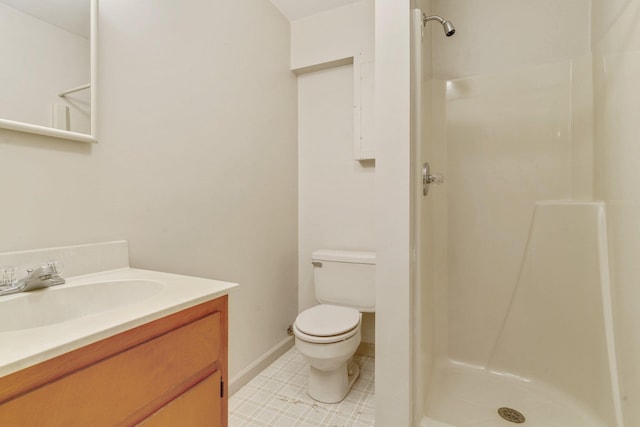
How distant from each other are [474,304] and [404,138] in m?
1.13

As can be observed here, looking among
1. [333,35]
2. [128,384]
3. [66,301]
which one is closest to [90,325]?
[128,384]

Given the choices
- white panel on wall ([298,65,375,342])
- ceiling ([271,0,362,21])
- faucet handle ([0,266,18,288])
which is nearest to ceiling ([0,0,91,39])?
faucet handle ([0,266,18,288])

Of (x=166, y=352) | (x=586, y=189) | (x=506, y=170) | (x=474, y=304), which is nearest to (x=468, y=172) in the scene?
(x=506, y=170)

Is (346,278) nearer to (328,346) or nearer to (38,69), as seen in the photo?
(328,346)

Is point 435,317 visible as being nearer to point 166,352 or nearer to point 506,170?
point 506,170

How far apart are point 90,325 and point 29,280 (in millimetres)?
366

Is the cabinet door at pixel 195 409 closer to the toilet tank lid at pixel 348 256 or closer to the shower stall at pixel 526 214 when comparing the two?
the shower stall at pixel 526 214

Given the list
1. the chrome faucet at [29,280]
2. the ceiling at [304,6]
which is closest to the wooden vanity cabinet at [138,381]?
the chrome faucet at [29,280]

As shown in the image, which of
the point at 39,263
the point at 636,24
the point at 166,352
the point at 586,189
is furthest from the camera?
the point at 586,189

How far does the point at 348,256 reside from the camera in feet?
6.08

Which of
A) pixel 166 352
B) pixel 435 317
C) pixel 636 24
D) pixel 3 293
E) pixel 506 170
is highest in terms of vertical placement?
pixel 636 24

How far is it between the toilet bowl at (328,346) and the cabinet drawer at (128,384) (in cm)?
70

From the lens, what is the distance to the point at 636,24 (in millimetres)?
1012

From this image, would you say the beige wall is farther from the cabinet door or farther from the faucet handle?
the faucet handle
